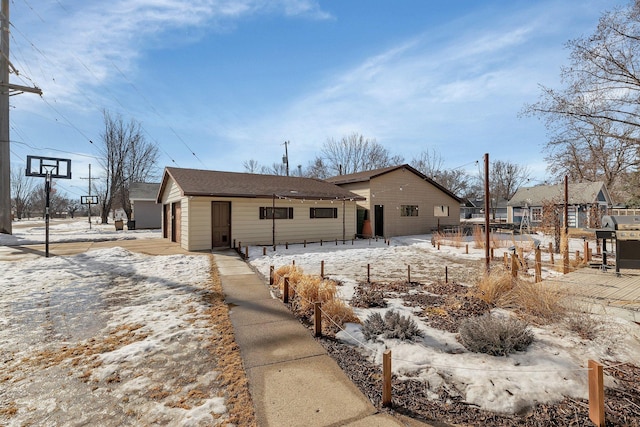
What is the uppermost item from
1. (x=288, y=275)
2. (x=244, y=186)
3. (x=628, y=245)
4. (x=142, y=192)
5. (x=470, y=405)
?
→ (x=142, y=192)

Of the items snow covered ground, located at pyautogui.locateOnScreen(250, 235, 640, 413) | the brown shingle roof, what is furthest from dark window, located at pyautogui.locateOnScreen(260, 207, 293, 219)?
snow covered ground, located at pyautogui.locateOnScreen(250, 235, 640, 413)

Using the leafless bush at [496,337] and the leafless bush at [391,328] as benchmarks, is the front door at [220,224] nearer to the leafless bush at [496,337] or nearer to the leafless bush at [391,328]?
the leafless bush at [391,328]

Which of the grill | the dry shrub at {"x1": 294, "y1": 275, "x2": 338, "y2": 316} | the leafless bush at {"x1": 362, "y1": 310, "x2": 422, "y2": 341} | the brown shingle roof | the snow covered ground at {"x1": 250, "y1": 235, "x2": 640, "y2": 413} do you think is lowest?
the snow covered ground at {"x1": 250, "y1": 235, "x2": 640, "y2": 413}

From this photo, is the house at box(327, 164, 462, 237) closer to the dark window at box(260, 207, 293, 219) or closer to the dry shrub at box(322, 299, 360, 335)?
the dark window at box(260, 207, 293, 219)

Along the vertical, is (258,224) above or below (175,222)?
below

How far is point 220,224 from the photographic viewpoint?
44.0ft

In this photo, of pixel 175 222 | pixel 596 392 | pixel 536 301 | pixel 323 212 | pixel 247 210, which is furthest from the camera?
pixel 323 212

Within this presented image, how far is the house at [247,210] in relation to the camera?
12.8 m

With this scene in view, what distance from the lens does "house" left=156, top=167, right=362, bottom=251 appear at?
12812mm

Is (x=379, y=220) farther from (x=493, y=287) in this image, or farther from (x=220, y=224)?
(x=493, y=287)

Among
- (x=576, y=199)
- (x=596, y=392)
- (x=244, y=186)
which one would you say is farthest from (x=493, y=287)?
(x=576, y=199)

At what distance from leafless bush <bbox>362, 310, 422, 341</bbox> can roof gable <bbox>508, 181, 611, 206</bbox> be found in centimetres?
2508

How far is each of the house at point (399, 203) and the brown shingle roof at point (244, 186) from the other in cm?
165

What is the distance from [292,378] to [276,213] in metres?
12.1
